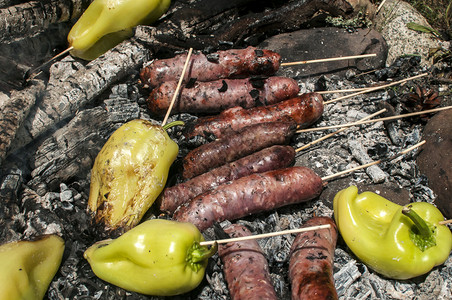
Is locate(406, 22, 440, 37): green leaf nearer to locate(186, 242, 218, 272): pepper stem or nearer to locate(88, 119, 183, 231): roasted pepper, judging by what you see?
locate(88, 119, 183, 231): roasted pepper

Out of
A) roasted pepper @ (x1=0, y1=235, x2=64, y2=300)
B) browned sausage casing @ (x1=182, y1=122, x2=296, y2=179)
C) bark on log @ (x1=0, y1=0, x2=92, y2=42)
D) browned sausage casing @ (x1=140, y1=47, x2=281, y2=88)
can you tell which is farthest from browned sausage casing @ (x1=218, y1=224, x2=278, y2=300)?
bark on log @ (x1=0, y1=0, x2=92, y2=42)

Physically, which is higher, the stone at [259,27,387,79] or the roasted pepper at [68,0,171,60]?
the roasted pepper at [68,0,171,60]

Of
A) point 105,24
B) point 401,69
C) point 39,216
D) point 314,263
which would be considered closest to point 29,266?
point 39,216

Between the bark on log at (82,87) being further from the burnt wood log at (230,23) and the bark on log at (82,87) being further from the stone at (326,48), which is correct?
the stone at (326,48)

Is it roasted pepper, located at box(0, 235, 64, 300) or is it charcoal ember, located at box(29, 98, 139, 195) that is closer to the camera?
roasted pepper, located at box(0, 235, 64, 300)

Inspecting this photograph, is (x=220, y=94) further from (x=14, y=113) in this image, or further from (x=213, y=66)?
(x=14, y=113)

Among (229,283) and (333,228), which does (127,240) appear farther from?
(333,228)

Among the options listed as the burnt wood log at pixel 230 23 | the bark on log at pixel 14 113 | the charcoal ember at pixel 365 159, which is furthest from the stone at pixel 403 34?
the bark on log at pixel 14 113
